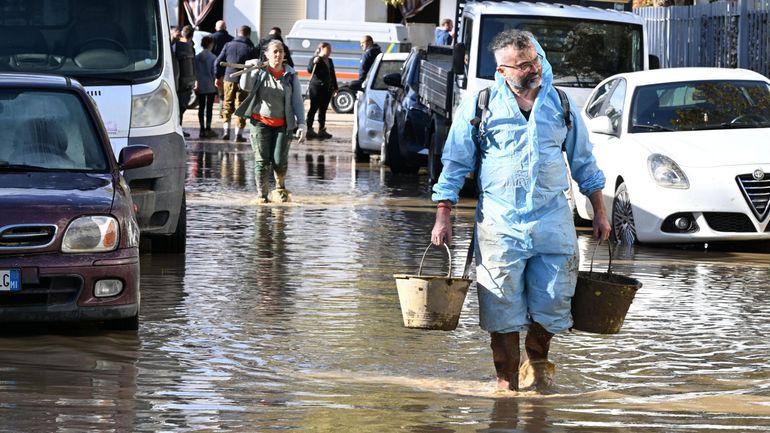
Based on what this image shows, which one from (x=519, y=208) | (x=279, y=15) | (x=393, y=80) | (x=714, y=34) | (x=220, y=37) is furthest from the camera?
(x=279, y=15)

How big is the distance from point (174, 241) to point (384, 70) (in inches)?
492

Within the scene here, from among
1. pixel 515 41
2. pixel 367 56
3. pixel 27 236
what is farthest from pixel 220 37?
pixel 515 41

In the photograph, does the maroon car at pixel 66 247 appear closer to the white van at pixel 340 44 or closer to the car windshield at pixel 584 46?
the car windshield at pixel 584 46

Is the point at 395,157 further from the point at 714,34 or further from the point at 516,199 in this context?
the point at 516,199

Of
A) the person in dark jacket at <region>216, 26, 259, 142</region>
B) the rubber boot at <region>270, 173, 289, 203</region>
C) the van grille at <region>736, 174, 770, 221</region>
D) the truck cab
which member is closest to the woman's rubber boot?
the person in dark jacket at <region>216, 26, 259, 142</region>

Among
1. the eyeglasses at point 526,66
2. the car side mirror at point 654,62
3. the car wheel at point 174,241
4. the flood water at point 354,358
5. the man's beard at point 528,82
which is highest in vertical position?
the car side mirror at point 654,62

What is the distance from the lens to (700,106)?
15297 millimetres

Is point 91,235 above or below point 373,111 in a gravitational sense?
below

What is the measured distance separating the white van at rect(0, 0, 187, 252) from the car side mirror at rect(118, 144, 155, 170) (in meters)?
2.54

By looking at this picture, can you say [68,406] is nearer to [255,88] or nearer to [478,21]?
[255,88]

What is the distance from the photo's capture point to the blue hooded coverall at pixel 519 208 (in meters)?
7.69

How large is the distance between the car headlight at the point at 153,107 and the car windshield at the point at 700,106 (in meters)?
4.30

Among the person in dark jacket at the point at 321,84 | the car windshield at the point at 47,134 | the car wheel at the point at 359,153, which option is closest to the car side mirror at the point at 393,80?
the car wheel at the point at 359,153

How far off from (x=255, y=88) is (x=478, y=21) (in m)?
2.74
